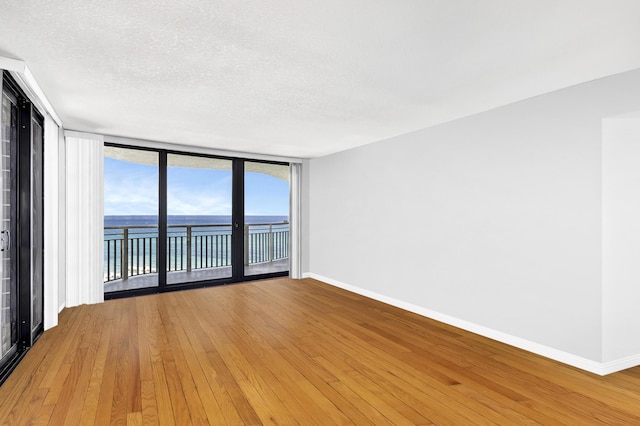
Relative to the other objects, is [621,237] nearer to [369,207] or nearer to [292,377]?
[292,377]

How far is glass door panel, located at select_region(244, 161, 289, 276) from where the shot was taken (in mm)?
7332

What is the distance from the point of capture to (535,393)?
235 cm

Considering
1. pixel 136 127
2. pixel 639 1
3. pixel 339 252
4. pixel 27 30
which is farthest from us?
pixel 339 252

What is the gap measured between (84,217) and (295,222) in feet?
10.6

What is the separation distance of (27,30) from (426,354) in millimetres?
3623

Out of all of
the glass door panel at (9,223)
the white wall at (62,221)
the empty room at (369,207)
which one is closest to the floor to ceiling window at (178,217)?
the empty room at (369,207)

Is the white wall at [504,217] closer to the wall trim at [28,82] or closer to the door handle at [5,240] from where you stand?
the wall trim at [28,82]

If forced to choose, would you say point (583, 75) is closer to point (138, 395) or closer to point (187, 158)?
point (138, 395)

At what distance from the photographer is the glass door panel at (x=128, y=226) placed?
5.66 metres

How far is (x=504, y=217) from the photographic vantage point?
130 inches

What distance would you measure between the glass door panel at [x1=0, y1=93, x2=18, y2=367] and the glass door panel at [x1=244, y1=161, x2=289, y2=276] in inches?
168

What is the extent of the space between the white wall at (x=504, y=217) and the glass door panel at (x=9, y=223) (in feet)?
13.2

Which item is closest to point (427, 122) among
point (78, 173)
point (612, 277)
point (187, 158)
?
point (612, 277)

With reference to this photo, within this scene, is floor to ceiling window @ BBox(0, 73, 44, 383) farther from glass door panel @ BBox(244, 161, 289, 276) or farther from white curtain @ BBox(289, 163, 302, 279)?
glass door panel @ BBox(244, 161, 289, 276)
